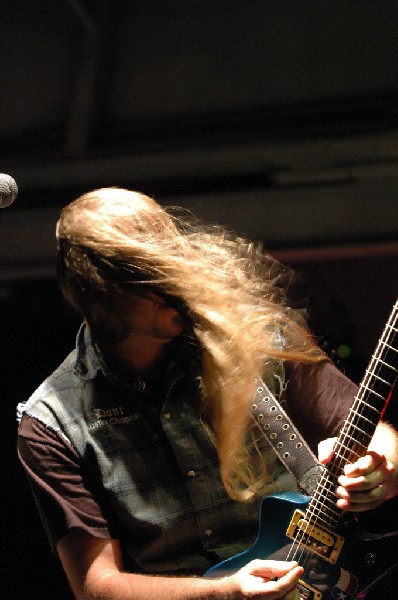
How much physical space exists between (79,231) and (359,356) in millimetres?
1118

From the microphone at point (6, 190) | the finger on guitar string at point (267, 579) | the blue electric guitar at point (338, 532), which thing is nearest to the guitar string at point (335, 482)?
the blue electric guitar at point (338, 532)

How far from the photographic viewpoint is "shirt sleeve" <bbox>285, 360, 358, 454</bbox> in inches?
66.9

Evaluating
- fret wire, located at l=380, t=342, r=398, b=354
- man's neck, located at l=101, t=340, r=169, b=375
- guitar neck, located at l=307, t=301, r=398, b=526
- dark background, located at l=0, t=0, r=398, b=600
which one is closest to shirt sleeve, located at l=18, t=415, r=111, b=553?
man's neck, located at l=101, t=340, r=169, b=375

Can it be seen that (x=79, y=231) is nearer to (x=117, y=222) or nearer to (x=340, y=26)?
(x=117, y=222)

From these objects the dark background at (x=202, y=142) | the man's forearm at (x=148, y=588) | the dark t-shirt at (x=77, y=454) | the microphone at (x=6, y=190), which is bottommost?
the man's forearm at (x=148, y=588)

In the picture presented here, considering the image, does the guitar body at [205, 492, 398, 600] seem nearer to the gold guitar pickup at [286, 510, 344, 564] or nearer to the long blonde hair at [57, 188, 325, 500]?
the gold guitar pickup at [286, 510, 344, 564]

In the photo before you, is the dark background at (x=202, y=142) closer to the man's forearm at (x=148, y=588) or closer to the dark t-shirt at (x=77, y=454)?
the dark t-shirt at (x=77, y=454)

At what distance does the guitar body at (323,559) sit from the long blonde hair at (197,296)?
0.13 m

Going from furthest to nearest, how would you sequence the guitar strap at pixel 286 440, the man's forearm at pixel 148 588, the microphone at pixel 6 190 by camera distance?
the guitar strap at pixel 286 440
the man's forearm at pixel 148 588
the microphone at pixel 6 190

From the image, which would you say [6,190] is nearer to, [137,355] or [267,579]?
[137,355]

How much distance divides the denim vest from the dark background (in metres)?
0.75

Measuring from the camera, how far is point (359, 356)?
2.42 m

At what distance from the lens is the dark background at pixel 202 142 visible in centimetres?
259

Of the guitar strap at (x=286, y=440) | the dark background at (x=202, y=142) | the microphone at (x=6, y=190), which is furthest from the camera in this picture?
the dark background at (x=202, y=142)
